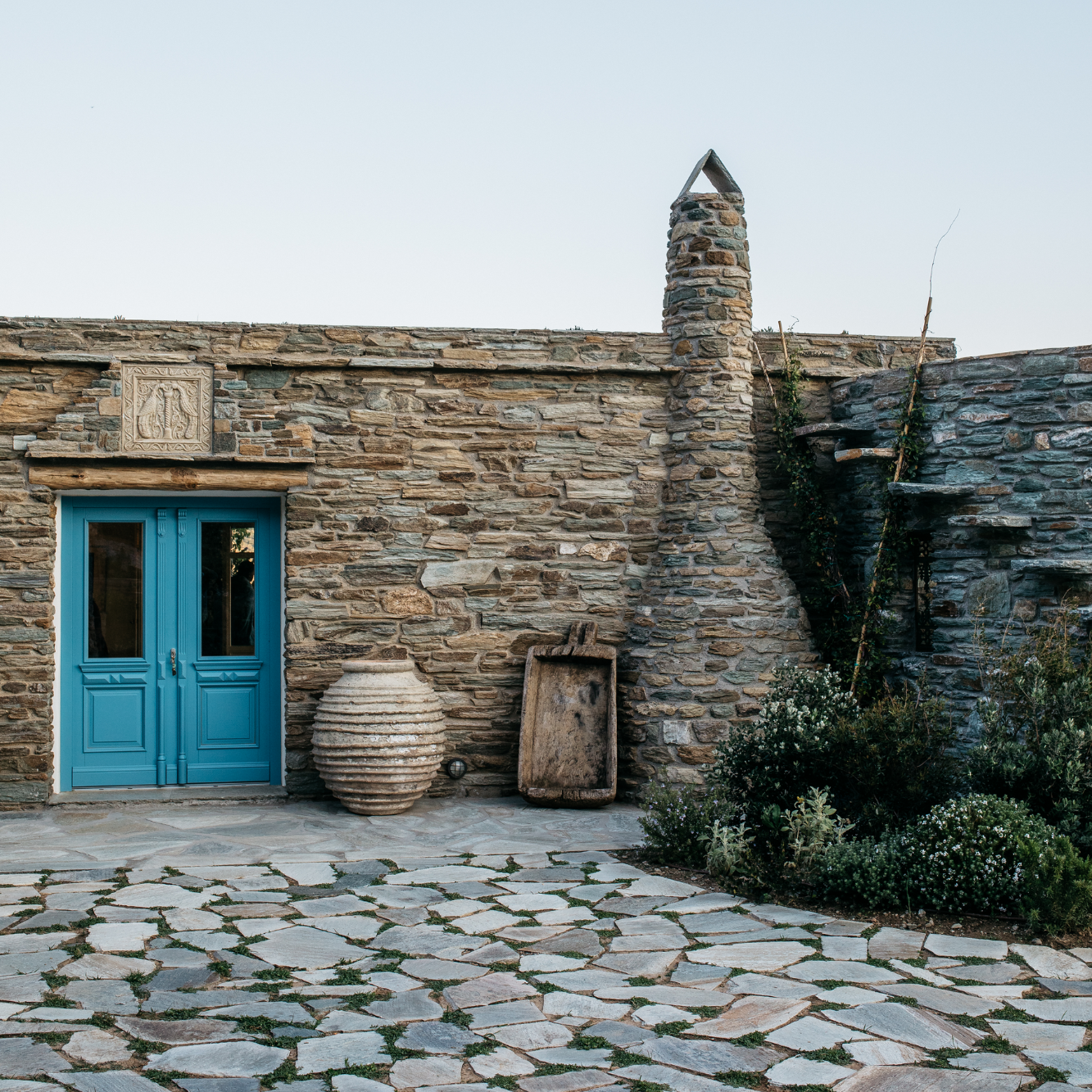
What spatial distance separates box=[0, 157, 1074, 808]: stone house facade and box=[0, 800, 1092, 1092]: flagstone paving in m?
1.59

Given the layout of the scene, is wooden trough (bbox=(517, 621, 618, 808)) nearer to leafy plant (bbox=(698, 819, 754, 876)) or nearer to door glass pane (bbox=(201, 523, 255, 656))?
leafy plant (bbox=(698, 819, 754, 876))

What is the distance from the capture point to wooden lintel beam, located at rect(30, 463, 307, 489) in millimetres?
7195

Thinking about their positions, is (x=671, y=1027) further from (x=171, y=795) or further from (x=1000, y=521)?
(x=171, y=795)

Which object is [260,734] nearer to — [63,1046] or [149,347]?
[149,347]

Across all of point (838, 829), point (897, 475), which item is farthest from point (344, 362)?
point (838, 829)

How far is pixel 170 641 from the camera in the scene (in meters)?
7.56

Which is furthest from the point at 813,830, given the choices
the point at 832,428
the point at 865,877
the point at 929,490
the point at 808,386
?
the point at 808,386

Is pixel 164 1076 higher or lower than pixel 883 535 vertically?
lower

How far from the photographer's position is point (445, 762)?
7.52 m

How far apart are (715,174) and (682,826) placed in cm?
464

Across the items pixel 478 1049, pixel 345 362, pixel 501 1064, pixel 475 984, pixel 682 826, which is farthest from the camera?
pixel 345 362

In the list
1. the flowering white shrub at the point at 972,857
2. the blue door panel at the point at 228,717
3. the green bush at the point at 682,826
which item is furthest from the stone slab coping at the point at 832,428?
the blue door panel at the point at 228,717

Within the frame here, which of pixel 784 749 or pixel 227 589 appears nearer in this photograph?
pixel 784 749

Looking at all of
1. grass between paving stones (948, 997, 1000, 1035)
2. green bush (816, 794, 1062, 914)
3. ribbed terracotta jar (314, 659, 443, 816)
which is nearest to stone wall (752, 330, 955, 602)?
ribbed terracotta jar (314, 659, 443, 816)
